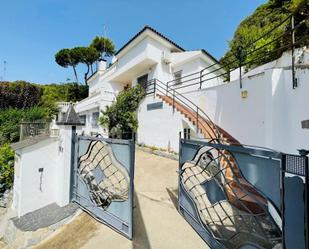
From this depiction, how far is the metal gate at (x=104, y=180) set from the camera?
3859mm

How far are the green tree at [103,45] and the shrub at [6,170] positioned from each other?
29.3 metres

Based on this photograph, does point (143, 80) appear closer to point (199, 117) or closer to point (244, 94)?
point (199, 117)

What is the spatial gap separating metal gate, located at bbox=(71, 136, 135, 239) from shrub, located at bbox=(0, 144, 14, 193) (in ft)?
16.4

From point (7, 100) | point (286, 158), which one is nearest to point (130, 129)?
point (286, 158)

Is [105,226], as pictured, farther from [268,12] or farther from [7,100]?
[7,100]

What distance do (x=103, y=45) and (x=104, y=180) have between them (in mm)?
34776

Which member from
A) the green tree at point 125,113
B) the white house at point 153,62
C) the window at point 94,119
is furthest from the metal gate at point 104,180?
the window at point 94,119

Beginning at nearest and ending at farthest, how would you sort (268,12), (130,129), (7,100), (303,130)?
(303,130), (130,129), (268,12), (7,100)

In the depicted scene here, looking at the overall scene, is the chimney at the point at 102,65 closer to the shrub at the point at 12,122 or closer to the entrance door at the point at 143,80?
the entrance door at the point at 143,80

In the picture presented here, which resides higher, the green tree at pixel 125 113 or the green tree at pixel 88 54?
the green tree at pixel 88 54

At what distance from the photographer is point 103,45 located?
117 ft

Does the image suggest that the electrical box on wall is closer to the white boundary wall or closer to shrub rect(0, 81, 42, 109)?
the white boundary wall

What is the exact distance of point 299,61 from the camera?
537 cm

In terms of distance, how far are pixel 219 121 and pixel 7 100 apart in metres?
25.7
